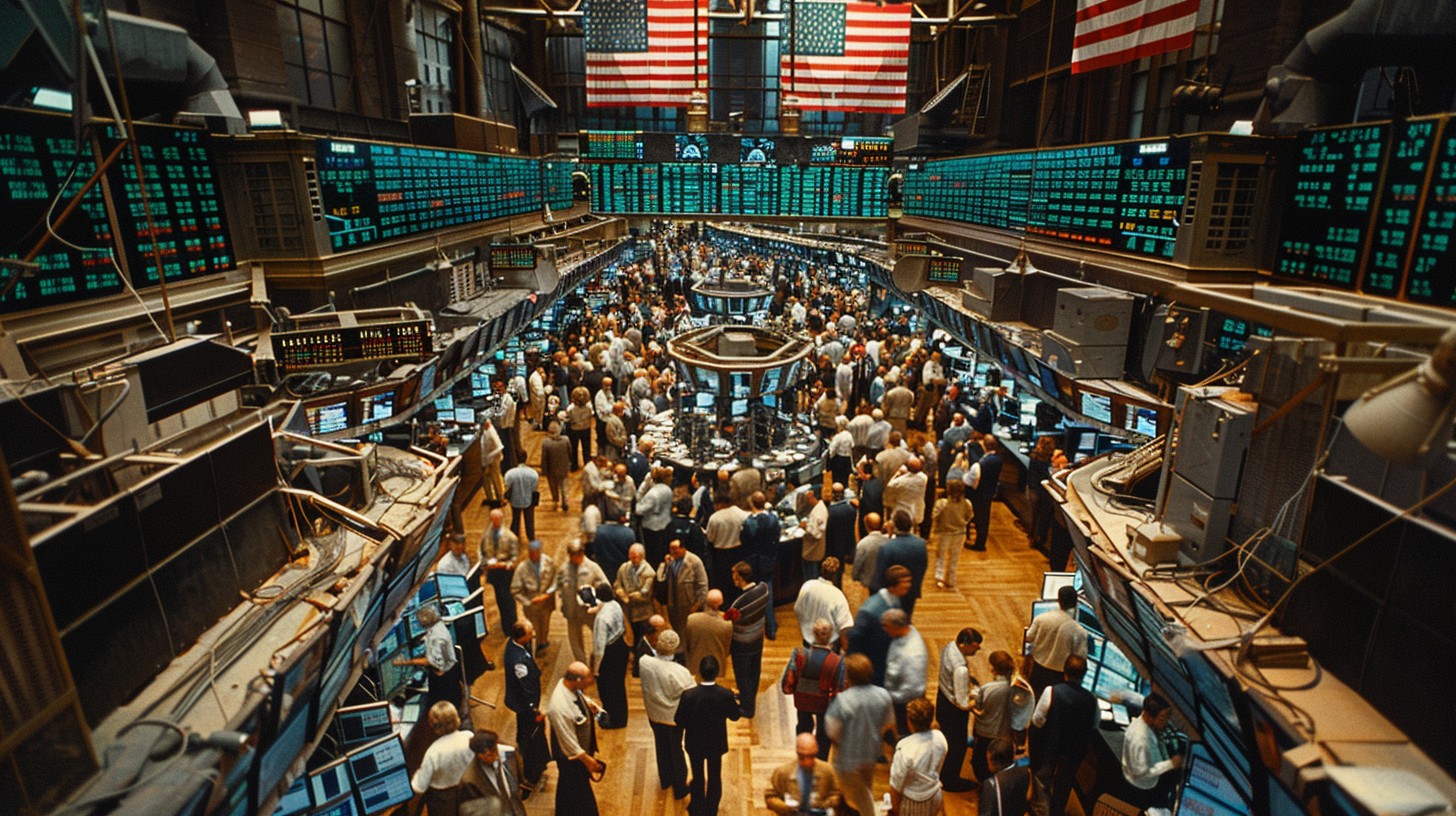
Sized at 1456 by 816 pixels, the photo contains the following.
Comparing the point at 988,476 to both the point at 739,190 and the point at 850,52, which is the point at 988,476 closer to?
the point at 850,52

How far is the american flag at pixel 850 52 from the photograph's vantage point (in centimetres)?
1086

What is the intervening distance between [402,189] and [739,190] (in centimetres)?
711

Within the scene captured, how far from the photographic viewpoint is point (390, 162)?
29.6 ft

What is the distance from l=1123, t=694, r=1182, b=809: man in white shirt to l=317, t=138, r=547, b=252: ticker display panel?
329 inches

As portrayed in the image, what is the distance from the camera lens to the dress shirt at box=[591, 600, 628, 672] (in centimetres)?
516

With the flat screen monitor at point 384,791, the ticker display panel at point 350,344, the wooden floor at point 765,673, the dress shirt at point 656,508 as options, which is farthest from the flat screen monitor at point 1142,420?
the ticker display panel at point 350,344

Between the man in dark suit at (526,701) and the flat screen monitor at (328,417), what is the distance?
10.2 ft

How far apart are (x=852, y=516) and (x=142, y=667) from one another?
5.67 metres

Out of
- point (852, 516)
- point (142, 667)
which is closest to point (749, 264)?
point (852, 516)

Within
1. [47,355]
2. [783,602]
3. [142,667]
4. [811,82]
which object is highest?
[811,82]

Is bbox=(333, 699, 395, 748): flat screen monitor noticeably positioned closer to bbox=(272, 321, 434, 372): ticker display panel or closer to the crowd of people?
the crowd of people

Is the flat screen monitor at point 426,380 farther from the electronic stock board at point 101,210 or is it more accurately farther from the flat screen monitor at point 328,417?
the electronic stock board at point 101,210

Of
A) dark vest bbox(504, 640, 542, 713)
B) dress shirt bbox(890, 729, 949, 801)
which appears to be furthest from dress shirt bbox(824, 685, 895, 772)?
dark vest bbox(504, 640, 542, 713)

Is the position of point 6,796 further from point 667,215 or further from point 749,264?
point 749,264
